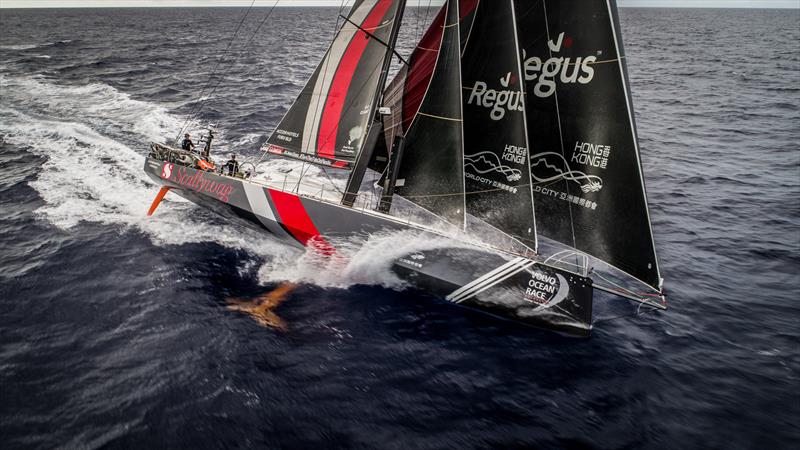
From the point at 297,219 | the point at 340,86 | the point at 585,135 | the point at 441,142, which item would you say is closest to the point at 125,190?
the point at 297,219

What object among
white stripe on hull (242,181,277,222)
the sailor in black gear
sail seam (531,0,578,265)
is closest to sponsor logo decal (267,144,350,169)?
white stripe on hull (242,181,277,222)

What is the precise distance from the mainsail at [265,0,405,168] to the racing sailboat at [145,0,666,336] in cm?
3

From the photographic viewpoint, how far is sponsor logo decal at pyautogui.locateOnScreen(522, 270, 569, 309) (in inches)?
362

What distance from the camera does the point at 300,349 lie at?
28.1ft

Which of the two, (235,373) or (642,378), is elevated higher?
(642,378)

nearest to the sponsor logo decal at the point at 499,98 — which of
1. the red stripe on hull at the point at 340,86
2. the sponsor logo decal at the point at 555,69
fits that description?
the sponsor logo decal at the point at 555,69

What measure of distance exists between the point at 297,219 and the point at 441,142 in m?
4.03

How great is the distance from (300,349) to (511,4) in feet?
26.5

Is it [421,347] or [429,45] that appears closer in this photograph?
[421,347]

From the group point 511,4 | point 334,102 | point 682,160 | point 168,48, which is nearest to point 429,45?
point 511,4

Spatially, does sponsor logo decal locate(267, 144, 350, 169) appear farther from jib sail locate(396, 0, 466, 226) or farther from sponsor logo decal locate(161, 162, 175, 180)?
sponsor logo decal locate(161, 162, 175, 180)

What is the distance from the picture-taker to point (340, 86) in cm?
1141

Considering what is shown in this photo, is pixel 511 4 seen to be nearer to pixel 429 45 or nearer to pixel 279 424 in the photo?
pixel 429 45

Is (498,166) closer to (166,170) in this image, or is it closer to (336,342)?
(336,342)
